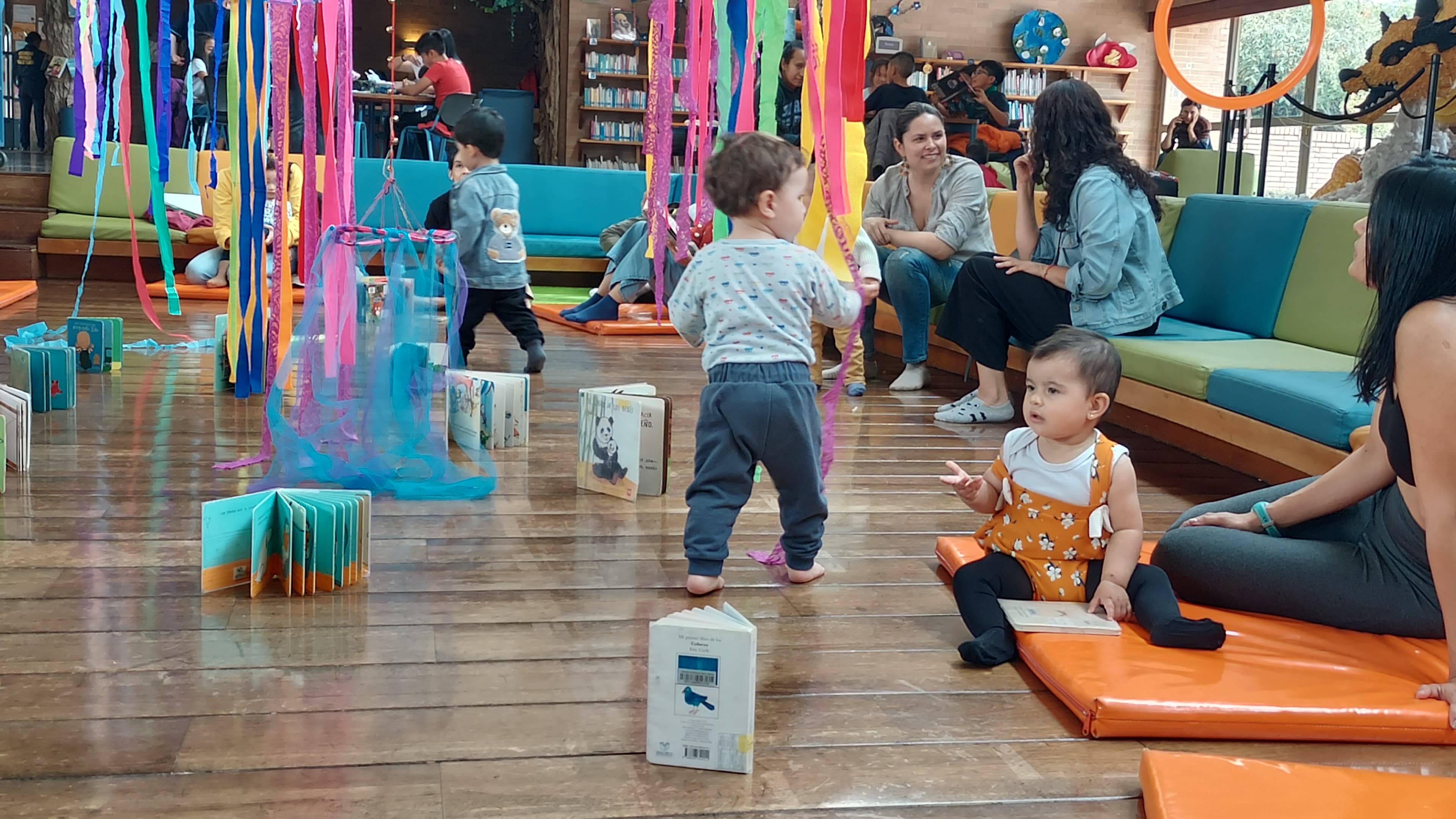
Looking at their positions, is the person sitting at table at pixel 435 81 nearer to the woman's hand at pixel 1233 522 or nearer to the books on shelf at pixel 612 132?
the books on shelf at pixel 612 132

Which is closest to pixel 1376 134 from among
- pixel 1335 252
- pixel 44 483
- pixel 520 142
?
pixel 520 142

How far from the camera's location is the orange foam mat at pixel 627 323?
6148mm

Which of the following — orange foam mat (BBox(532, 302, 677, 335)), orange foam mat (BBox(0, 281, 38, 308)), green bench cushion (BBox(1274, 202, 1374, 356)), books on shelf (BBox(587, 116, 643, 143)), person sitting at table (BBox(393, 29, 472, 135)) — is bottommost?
orange foam mat (BBox(532, 302, 677, 335))

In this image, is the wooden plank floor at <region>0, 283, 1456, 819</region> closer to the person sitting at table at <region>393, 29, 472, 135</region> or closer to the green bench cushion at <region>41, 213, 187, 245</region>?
the green bench cushion at <region>41, 213, 187, 245</region>

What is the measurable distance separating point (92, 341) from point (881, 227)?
Result: 9.43 feet

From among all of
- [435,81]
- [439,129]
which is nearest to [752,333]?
[435,81]

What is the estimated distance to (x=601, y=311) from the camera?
21.6 feet

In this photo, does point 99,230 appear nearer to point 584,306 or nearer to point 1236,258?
point 584,306

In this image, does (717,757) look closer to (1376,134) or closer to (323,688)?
(323,688)

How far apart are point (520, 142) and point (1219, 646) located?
10.7m

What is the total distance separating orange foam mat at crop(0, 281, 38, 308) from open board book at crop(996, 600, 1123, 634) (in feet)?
17.5

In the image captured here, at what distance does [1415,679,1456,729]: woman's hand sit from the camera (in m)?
1.93

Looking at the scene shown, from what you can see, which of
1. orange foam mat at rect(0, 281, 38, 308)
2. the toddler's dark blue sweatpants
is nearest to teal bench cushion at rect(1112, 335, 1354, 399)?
the toddler's dark blue sweatpants

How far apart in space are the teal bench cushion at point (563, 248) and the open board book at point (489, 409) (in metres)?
4.14
